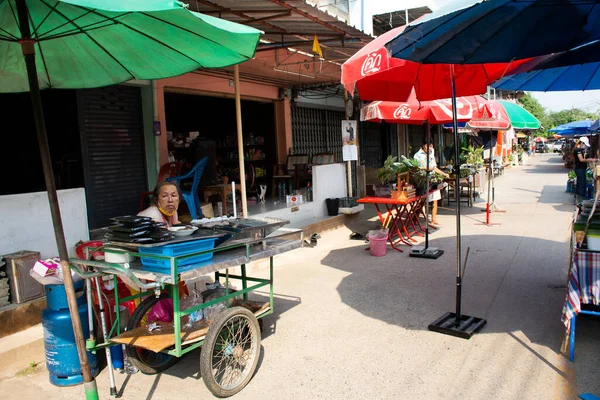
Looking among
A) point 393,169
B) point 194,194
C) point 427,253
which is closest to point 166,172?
point 194,194

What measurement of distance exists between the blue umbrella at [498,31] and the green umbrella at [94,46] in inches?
57.9

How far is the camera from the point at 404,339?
4.32 m

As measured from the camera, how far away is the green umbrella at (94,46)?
8.51ft

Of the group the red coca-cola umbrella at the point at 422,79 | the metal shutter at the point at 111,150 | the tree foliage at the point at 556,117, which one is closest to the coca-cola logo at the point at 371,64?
the red coca-cola umbrella at the point at 422,79

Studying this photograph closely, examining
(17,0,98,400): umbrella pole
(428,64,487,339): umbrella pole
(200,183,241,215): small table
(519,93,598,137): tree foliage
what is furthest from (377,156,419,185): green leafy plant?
(519,93,598,137): tree foliage

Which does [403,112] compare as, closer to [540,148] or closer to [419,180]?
[419,180]

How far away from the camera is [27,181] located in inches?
322

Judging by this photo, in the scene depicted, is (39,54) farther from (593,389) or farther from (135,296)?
(593,389)

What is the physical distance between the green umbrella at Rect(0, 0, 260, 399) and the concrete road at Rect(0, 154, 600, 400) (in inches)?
46.2

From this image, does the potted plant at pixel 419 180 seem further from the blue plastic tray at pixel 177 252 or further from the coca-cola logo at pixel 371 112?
the blue plastic tray at pixel 177 252

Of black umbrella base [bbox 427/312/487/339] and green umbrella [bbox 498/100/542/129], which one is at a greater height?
green umbrella [bbox 498/100/542/129]

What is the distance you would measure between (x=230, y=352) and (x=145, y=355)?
31.9 inches

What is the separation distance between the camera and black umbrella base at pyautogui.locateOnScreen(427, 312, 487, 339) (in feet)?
14.1

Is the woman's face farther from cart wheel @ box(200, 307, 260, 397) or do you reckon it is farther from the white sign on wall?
the white sign on wall
